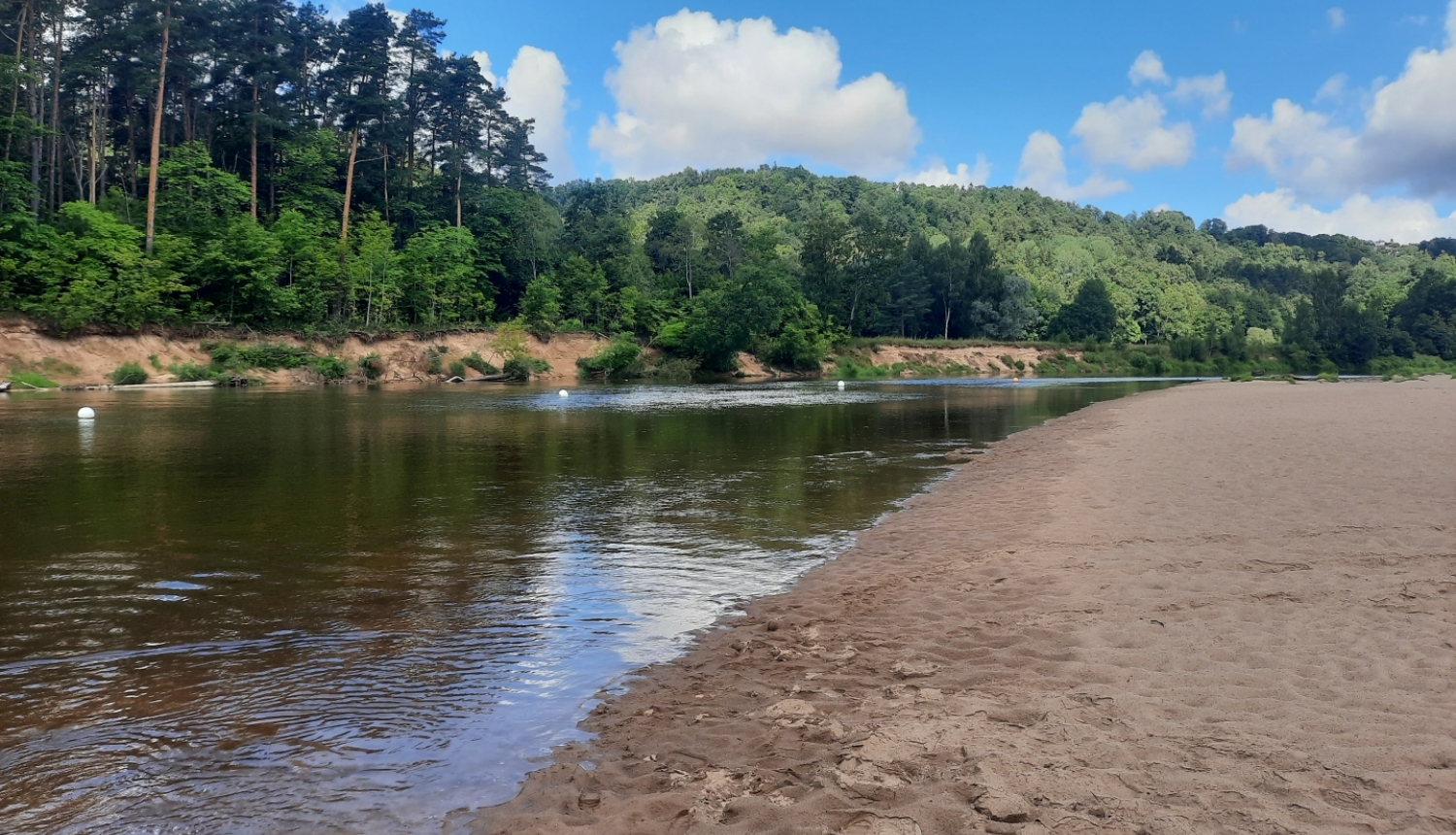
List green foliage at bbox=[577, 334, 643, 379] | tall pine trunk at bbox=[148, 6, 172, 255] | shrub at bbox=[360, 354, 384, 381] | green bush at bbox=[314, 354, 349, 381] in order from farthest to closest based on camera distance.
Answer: green foliage at bbox=[577, 334, 643, 379] → shrub at bbox=[360, 354, 384, 381] → green bush at bbox=[314, 354, 349, 381] → tall pine trunk at bbox=[148, 6, 172, 255]

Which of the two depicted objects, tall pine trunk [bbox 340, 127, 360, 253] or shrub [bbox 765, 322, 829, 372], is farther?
shrub [bbox 765, 322, 829, 372]

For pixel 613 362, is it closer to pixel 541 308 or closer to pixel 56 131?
pixel 541 308

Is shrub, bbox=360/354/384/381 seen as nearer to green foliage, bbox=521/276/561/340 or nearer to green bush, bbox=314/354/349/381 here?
green bush, bbox=314/354/349/381

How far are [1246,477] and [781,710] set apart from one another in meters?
11.7

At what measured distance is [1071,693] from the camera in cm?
511

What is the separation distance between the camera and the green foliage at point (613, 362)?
73.5 m

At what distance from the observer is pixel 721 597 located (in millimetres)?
8203

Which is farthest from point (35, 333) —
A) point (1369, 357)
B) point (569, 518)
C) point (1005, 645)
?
point (1369, 357)

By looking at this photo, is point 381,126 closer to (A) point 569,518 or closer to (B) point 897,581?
(A) point 569,518

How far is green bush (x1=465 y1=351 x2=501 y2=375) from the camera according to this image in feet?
220

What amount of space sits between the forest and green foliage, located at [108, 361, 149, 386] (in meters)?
3.53

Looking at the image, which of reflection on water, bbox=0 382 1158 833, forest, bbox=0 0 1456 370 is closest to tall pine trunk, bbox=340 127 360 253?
forest, bbox=0 0 1456 370

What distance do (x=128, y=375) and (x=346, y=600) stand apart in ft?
169

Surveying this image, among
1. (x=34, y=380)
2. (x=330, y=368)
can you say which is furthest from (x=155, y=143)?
(x=34, y=380)
